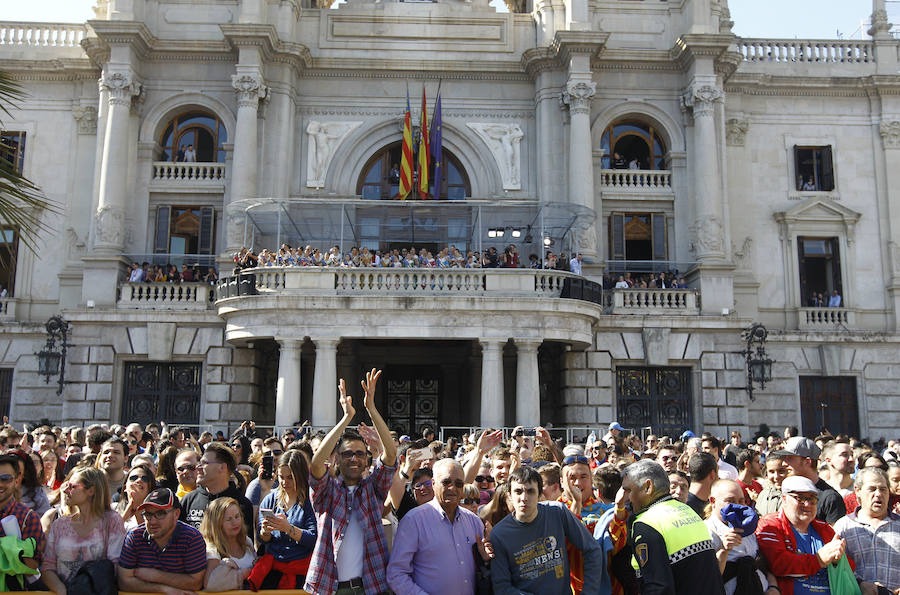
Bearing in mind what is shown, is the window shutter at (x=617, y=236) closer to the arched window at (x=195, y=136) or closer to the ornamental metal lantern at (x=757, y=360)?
the ornamental metal lantern at (x=757, y=360)

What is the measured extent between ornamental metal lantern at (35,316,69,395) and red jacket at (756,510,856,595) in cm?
2480

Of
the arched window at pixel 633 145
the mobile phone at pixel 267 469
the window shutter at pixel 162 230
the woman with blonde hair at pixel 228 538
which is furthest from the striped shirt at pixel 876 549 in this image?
the window shutter at pixel 162 230

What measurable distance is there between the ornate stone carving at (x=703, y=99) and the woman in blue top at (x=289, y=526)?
25206 millimetres

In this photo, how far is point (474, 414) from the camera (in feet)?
97.3

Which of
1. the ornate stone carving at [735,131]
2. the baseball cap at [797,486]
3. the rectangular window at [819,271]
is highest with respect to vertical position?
the ornate stone carving at [735,131]

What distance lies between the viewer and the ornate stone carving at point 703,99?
2966 cm

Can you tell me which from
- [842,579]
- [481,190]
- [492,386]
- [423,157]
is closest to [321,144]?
[423,157]

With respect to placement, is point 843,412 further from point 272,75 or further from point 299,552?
point 299,552

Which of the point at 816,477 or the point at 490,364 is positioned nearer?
the point at 816,477

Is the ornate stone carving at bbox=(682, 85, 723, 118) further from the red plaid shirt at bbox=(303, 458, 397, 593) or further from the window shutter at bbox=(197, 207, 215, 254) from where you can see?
the red plaid shirt at bbox=(303, 458, 397, 593)

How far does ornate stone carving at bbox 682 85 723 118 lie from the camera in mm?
29656

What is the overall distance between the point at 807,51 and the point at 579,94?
10691 mm

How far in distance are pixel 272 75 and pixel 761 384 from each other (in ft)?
64.7

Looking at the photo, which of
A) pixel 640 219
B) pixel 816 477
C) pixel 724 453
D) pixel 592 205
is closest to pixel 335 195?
pixel 592 205
